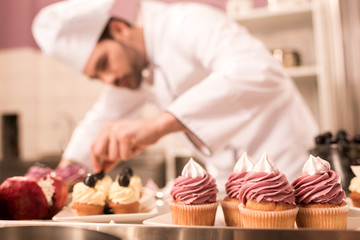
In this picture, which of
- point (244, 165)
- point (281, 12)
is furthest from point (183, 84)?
point (244, 165)

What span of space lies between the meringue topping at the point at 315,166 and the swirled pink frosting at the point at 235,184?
0.13 m

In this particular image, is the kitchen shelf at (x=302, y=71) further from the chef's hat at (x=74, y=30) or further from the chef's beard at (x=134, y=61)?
the chef's hat at (x=74, y=30)

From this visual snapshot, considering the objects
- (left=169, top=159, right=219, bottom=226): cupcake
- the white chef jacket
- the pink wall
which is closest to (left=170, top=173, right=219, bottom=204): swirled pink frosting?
(left=169, top=159, right=219, bottom=226): cupcake

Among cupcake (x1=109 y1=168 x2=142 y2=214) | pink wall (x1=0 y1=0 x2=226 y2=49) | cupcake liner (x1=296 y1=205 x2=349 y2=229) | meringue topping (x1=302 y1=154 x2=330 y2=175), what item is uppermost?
pink wall (x1=0 y1=0 x2=226 y2=49)

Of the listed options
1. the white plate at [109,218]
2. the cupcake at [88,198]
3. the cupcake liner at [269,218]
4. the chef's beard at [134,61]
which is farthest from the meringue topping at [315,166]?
the chef's beard at [134,61]

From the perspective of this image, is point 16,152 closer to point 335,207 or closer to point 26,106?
point 26,106

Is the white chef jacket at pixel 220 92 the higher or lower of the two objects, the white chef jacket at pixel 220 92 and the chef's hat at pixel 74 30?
the lower

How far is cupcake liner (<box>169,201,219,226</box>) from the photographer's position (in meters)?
0.71

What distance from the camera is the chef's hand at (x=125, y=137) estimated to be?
1.22 metres

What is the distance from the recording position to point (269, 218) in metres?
0.67

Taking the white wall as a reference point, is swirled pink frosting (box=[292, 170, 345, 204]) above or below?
below

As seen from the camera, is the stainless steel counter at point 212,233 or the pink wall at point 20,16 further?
the pink wall at point 20,16

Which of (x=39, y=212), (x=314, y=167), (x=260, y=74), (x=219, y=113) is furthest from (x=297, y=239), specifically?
(x=260, y=74)

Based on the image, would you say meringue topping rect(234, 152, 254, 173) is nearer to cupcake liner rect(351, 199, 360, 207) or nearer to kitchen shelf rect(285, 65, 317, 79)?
cupcake liner rect(351, 199, 360, 207)
